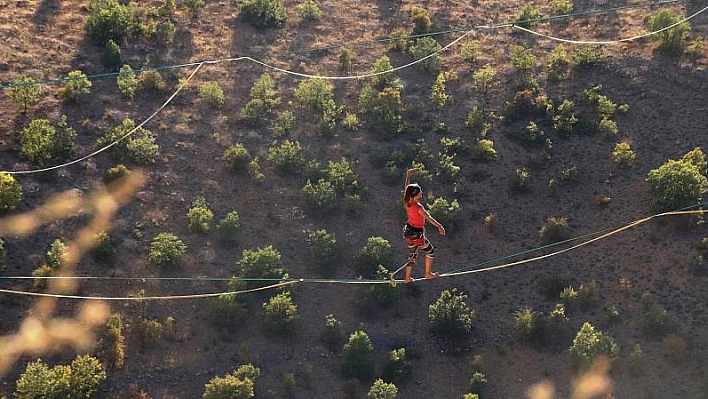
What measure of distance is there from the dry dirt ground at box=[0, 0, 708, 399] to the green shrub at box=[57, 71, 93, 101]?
34 cm

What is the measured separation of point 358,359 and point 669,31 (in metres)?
18.4

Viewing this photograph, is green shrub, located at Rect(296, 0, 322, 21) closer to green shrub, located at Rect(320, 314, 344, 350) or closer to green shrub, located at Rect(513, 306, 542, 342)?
green shrub, located at Rect(320, 314, 344, 350)

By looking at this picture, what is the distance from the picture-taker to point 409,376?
818 inches

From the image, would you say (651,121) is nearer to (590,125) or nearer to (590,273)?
(590,125)

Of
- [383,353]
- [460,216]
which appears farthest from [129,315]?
[460,216]

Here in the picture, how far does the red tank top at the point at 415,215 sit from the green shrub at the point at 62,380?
9650 millimetres

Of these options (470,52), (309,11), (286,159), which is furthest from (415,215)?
(309,11)

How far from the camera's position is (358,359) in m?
20.5

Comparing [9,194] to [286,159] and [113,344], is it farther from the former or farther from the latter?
[286,159]

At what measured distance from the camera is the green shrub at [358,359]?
20.4 m

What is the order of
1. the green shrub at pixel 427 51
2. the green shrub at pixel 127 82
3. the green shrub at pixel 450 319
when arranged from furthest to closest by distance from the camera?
the green shrub at pixel 427 51 → the green shrub at pixel 127 82 → the green shrub at pixel 450 319

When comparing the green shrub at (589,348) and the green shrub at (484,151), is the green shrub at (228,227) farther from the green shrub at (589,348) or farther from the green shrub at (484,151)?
the green shrub at (589,348)

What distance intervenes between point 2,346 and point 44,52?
12.2 metres

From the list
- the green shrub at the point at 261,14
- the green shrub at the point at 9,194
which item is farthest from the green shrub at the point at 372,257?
the green shrub at the point at 261,14
